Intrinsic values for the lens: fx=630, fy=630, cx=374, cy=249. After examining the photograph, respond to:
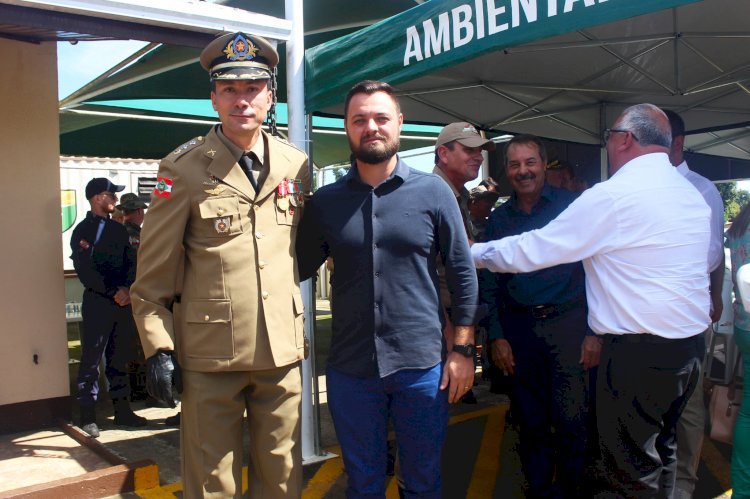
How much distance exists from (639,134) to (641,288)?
648mm

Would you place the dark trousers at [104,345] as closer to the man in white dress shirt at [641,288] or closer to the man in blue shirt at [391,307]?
the man in blue shirt at [391,307]

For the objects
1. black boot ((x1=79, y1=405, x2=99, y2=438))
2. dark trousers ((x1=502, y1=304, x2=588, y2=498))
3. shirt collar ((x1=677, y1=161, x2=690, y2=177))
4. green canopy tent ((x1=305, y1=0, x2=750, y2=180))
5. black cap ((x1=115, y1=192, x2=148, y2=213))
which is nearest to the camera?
green canopy tent ((x1=305, y1=0, x2=750, y2=180))

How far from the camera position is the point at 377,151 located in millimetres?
2434

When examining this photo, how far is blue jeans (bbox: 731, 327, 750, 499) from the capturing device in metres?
2.94

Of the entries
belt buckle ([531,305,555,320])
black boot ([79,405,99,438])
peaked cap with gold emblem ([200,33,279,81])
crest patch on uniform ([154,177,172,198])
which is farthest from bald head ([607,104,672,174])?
black boot ([79,405,99,438])

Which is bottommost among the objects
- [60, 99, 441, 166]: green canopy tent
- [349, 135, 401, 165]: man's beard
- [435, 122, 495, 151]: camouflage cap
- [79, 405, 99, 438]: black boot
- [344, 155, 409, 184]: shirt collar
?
[79, 405, 99, 438]: black boot

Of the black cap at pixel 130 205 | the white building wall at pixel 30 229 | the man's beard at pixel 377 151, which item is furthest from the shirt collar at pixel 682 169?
the black cap at pixel 130 205

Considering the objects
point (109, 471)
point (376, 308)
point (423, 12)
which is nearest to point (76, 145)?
point (109, 471)

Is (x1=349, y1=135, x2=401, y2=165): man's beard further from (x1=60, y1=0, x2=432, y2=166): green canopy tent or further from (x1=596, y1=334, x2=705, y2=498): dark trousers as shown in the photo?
Answer: (x1=60, y1=0, x2=432, y2=166): green canopy tent

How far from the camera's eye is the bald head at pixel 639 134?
103 inches

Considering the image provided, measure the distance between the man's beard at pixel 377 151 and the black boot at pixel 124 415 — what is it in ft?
12.4

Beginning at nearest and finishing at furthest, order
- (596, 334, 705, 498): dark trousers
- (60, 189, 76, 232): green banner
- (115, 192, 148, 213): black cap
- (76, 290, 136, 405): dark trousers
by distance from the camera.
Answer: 1. (596, 334, 705, 498): dark trousers
2. (76, 290, 136, 405): dark trousers
3. (115, 192, 148, 213): black cap
4. (60, 189, 76, 232): green banner

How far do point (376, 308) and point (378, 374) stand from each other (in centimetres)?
25

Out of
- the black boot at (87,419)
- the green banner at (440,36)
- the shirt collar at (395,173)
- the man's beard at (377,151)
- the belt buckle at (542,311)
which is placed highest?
the green banner at (440,36)
